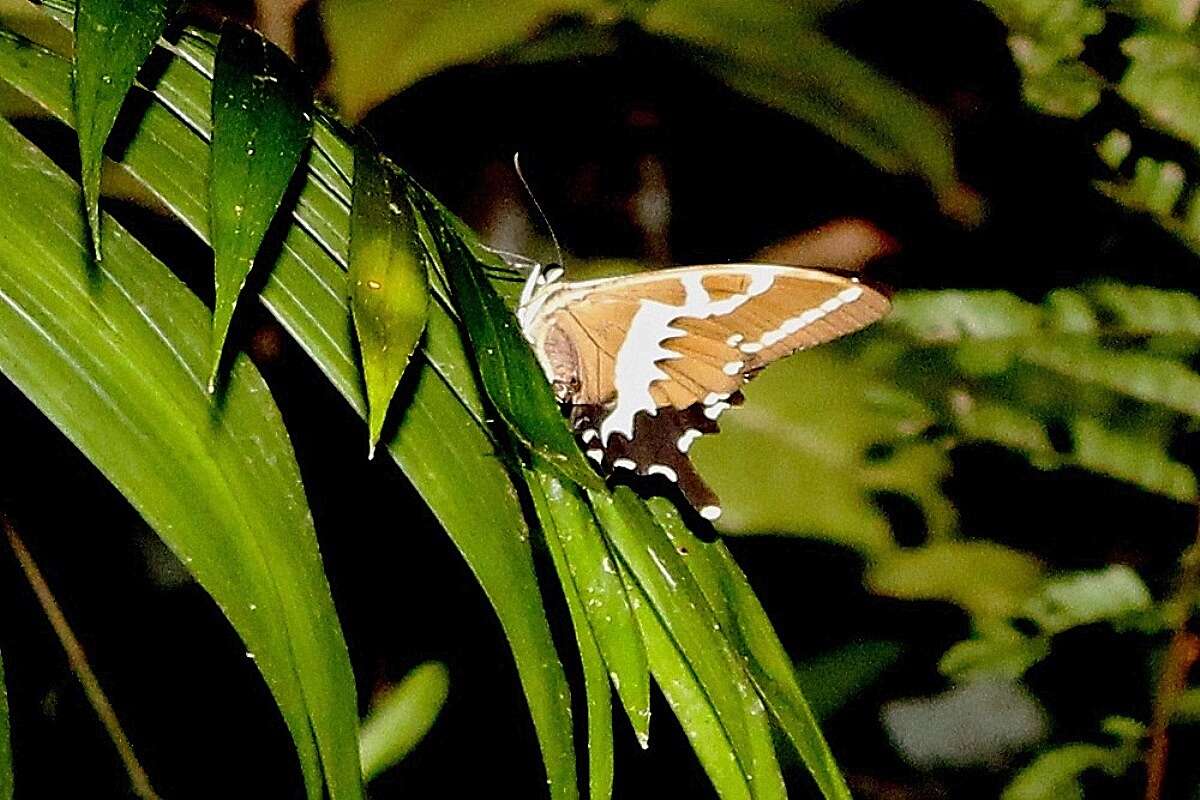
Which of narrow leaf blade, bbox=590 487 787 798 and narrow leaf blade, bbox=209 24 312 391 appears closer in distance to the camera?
narrow leaf blade, bbox=209 24 312 391

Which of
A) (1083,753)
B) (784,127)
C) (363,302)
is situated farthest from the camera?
(784,127)

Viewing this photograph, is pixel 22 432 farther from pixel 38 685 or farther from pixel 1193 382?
pixel 1193 382

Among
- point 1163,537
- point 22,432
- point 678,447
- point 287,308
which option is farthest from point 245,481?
point 1163,537

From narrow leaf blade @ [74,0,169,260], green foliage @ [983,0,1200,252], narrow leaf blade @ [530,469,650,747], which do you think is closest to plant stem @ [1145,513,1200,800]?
green foliage @ [983,0,1200,252]

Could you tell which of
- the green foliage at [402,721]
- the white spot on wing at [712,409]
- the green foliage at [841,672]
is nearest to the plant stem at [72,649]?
the green foliage at [402,721]

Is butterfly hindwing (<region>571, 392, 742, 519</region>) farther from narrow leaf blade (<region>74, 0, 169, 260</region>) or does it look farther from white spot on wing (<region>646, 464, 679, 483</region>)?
narrow leaf blade (<region>74, 0, 169, 260</region>)

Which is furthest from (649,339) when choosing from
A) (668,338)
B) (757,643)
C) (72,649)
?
(72,649)
